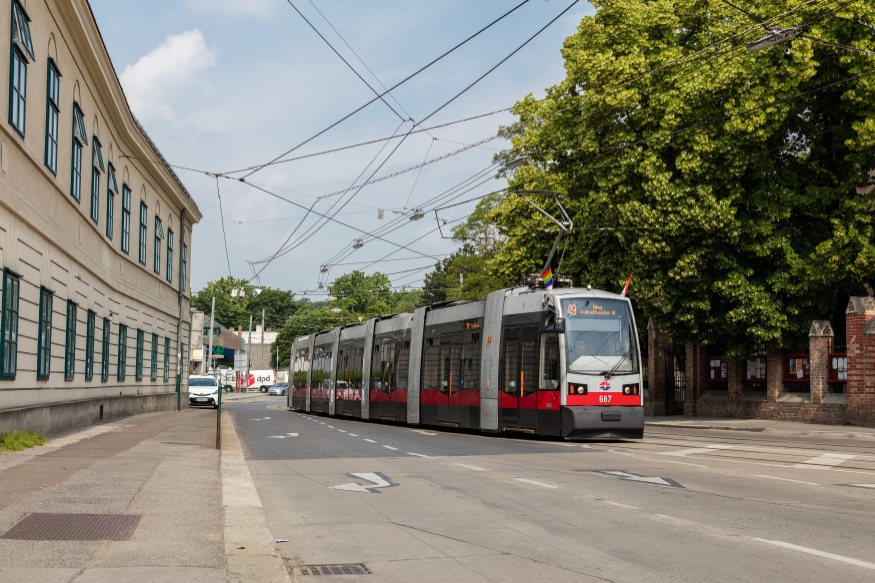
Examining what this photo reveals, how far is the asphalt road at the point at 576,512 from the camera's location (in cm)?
730

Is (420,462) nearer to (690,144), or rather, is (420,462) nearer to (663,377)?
(690,144)

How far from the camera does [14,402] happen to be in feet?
60.2

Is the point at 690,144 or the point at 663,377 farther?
the point at 663,377

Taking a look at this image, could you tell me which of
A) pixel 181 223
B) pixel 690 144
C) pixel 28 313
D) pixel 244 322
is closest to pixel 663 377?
pixel 690 144

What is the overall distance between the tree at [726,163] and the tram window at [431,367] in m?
8.34

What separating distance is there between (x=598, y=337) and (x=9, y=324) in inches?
452

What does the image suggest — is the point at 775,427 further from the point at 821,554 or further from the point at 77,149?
the point at 821,554

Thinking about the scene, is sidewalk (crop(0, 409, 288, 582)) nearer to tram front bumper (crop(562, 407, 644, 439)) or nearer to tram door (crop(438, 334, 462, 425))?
tram front bumper (crop(562, 407, 644, 439))

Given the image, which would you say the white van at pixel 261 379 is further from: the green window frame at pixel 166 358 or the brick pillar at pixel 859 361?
the brick pillar at pixel 859 361

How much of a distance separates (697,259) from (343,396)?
553 inches

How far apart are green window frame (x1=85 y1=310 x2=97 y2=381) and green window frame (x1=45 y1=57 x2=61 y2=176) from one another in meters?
5.93

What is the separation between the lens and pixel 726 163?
103 ft

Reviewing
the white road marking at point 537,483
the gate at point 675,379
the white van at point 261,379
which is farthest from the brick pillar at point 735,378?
the white van at point 261,379

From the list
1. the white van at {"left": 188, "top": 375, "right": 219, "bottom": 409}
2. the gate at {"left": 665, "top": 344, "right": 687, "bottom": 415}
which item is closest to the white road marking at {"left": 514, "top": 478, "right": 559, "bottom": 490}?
the gate at {"left": 665, "top": 344, "right": 687, "bottom": 415}
